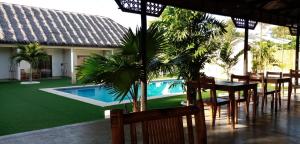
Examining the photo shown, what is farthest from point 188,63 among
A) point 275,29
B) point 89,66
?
point 275,29

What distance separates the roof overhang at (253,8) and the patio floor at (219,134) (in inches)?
107

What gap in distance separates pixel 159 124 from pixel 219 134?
9.38 ft

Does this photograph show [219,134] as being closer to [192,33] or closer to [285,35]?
[192,33]

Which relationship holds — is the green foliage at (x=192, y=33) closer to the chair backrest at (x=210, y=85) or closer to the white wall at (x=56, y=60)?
the chair backrest at (x=210, y=85)

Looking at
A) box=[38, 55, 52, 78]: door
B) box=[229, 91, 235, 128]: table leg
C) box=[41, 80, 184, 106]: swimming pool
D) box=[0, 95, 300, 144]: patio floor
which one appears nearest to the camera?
box=[0, 95, 300, 144]: patio floor

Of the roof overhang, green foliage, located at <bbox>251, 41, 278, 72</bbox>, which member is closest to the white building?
green foliage, located at <bbox>251, 41, 278, 72</bbox>

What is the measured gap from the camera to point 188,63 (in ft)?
19.9

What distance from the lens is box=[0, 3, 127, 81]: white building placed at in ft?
51.5

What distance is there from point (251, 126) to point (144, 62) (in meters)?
2.23

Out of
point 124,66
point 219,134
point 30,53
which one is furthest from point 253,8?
point 30,53

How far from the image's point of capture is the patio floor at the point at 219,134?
405cm

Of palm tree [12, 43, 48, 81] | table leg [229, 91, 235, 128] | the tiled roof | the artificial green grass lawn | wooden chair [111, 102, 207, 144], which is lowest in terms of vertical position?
the artificial green grass lawn

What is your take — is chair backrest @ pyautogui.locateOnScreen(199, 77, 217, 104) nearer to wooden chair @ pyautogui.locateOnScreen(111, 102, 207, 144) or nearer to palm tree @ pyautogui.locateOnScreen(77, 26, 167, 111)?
palm tree @ pyautogui.locateOnScreen(77, 26, 167, 111)

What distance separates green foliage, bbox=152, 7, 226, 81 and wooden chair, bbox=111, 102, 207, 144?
4.36 m
